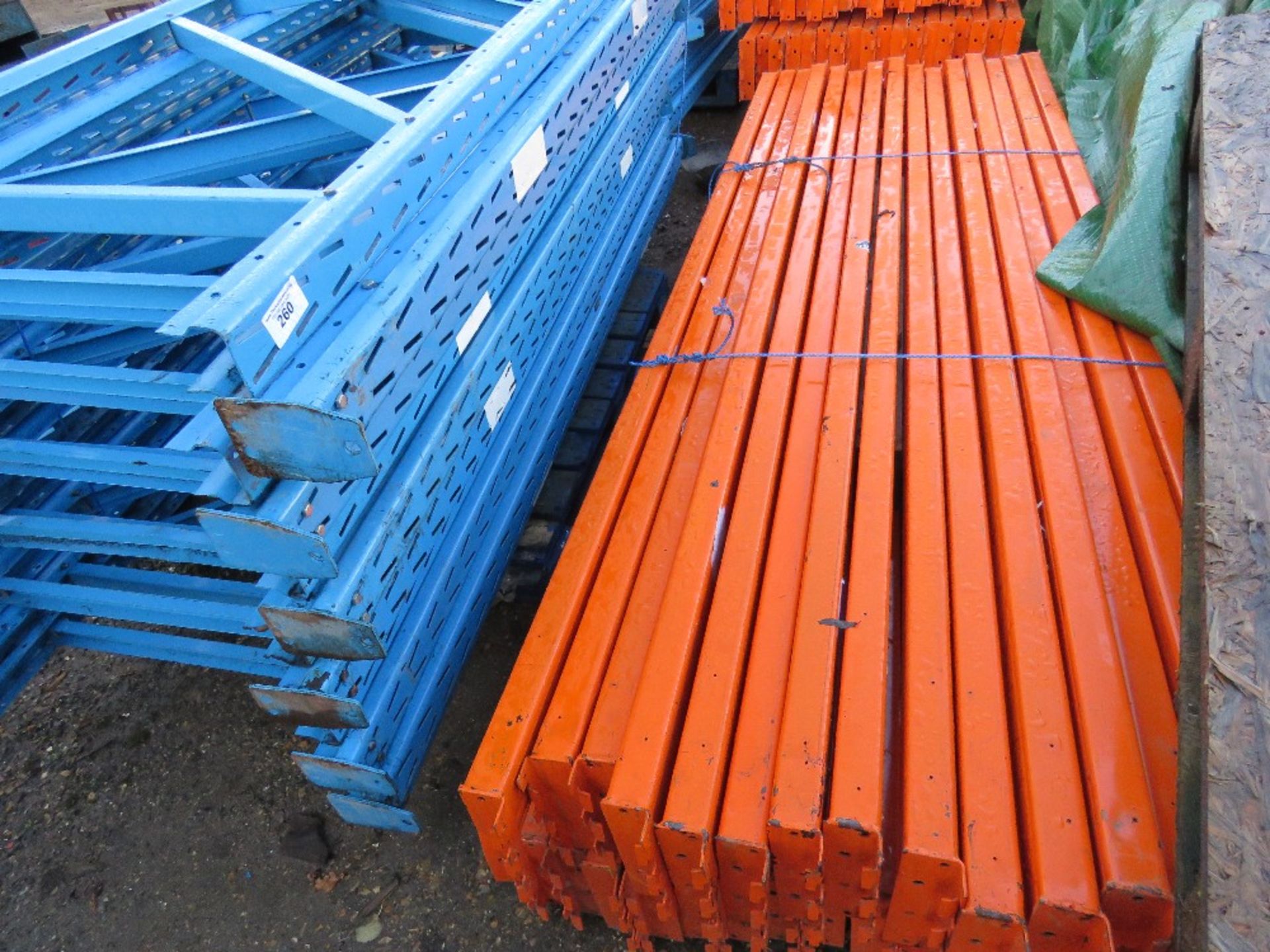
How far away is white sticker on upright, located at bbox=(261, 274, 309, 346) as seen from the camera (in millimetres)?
1908

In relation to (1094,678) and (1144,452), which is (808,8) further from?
(1094,678)

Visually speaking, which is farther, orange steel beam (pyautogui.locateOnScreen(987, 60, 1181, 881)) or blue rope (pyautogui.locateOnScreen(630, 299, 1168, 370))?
blue rope (pyautogui.locateOnScreen(630, 299, 1168, 370))

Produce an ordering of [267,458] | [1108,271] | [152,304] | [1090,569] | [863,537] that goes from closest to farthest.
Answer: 1. [267,458]
2. [152,304]
3. [1090,569]
4. [863,537]
5. [1108,271]

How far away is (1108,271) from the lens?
3.14 metres

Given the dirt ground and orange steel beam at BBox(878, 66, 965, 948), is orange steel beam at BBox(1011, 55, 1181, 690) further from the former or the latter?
the dirt ground

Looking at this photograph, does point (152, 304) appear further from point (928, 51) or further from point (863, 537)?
point (928, 51)

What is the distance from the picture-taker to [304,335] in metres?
2.09

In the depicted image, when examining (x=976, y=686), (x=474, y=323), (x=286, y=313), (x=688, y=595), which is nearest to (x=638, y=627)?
(x=688, y=595)

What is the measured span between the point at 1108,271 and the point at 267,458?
315 centimetres

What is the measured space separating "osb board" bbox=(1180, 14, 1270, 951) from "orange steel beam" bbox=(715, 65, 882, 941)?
0.92m

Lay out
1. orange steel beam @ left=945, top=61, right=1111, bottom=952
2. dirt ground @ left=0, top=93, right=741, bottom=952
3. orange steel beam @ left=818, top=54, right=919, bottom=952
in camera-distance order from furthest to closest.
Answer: dirt ground @ left=0, top=93, right=741, bottom=952, orange steel beam @ left=818, top=54, right=919, bottom=952, orange steel beam @ left=945, top=61, right=1111, bottom=952

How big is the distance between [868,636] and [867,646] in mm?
34

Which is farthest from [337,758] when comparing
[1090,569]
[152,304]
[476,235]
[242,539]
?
[1090,569]

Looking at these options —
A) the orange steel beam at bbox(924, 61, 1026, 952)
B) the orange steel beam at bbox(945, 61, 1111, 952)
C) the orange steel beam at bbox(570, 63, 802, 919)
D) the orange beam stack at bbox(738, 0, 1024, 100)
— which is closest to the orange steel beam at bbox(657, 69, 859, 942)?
the orange steel beam at bbox(570, 63, 802, 919)
